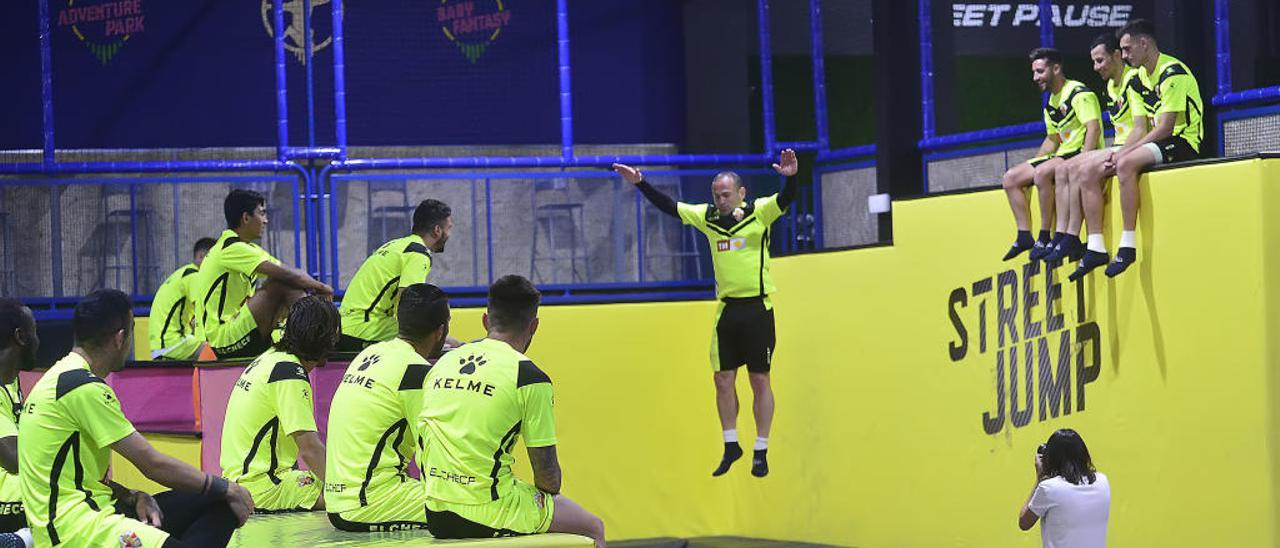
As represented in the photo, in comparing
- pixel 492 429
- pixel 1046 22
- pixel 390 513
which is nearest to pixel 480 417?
pixel 492 429

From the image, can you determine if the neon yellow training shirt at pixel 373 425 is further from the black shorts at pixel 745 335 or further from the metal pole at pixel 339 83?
the metal pole at pixel 339 83

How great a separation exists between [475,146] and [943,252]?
4.93 m

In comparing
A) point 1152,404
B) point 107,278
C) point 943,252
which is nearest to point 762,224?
point 943,252

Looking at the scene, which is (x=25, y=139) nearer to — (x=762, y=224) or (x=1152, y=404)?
(x=762, y=224)

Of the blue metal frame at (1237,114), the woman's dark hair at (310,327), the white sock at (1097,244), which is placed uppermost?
the blue metal frame at (1237,114)

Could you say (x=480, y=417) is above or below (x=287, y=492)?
above

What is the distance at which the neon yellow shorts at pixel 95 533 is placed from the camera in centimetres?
712

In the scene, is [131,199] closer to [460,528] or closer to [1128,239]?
[460,528]

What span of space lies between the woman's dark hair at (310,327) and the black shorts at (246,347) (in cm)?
288

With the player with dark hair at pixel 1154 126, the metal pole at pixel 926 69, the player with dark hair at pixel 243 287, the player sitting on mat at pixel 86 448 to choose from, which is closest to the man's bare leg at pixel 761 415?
the metal pole at pixel 926 69

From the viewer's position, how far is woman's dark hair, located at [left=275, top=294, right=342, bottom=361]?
349 inches

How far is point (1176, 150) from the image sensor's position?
10.8 metres

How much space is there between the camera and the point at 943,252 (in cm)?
1266

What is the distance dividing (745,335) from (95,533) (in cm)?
688
